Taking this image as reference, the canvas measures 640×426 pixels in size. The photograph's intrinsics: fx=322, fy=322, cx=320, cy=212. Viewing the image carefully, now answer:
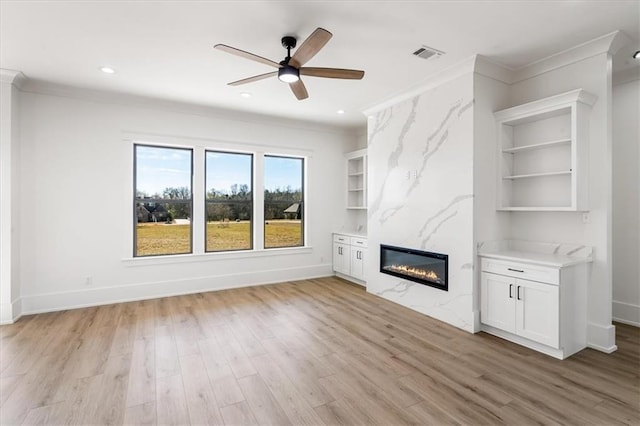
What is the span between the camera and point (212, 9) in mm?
2713

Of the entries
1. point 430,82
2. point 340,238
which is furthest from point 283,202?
point 430,82

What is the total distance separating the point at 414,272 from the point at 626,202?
2662 millimetres

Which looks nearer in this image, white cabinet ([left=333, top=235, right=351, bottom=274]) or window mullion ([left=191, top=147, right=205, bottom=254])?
window mullion ([left=191, top=147, right=205, bottom=254])

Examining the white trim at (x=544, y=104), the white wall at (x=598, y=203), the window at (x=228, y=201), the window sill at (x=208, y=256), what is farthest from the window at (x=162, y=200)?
the white wall at (x=598, y=203)

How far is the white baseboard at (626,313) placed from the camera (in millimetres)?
3811

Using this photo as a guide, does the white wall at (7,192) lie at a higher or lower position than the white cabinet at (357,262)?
higher

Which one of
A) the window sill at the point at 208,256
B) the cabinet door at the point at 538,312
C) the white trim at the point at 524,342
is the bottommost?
the white trim at the point at 524,342

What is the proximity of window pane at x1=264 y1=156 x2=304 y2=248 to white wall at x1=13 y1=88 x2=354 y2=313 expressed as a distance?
2.07ft

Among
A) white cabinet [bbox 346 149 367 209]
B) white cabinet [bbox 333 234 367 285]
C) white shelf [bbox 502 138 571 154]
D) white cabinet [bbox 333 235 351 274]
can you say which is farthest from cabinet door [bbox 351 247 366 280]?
white shelf [bbox 502 138 571 154]

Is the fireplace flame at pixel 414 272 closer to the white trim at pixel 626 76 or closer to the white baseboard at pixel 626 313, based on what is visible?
the white baseboard at pixel 626 313

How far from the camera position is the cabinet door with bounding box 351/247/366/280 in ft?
19.0

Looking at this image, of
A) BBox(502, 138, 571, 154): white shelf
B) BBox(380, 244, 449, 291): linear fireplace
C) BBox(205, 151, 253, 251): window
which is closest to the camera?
BBox(502, 138, 571, 154): white shelf

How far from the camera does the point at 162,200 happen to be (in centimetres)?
521

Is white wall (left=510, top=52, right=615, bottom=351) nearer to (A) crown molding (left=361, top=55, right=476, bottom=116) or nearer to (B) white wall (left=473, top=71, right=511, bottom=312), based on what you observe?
(B) white wall (left=473, top=71, right=511, bottom=312)
